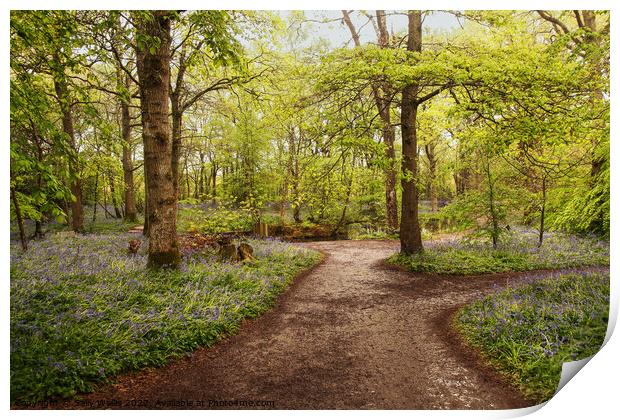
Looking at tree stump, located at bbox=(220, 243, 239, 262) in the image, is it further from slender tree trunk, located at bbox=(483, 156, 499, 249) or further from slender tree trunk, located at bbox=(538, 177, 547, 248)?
slender tree trunk, located at bbox=(483, 156, 499, 249)

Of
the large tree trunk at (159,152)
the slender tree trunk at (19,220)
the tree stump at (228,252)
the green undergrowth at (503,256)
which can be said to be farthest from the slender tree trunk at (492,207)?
the slender tree trunk at (19,220)

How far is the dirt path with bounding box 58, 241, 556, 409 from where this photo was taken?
2.73 m

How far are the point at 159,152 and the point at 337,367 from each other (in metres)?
3.95

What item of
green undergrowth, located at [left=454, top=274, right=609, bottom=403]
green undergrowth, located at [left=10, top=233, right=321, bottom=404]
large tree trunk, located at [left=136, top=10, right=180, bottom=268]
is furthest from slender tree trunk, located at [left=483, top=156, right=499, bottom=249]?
large tree trunk, located at [left=136, top=10, right=180, bottom=268]

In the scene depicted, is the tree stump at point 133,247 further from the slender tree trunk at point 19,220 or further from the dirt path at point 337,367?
the dirt path at point 337,367

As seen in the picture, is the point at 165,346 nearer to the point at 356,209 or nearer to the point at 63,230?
the point at 63,230

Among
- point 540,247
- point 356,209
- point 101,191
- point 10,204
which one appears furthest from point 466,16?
point 101,191

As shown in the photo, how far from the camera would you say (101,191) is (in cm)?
870

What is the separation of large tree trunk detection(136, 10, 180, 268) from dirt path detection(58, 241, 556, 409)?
77.7 inches

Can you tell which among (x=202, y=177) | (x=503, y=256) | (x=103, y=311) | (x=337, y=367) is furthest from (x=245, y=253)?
(x=202, y=177)

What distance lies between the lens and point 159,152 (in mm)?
4734

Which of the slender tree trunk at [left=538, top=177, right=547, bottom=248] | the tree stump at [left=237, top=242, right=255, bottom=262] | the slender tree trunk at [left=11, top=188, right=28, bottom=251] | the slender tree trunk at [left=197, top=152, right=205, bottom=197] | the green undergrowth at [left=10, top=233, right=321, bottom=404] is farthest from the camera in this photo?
the slender tree trunk at [left=197, top=152, right=205, bottom=197]

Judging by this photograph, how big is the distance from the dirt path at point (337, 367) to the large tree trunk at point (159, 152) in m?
1.97
